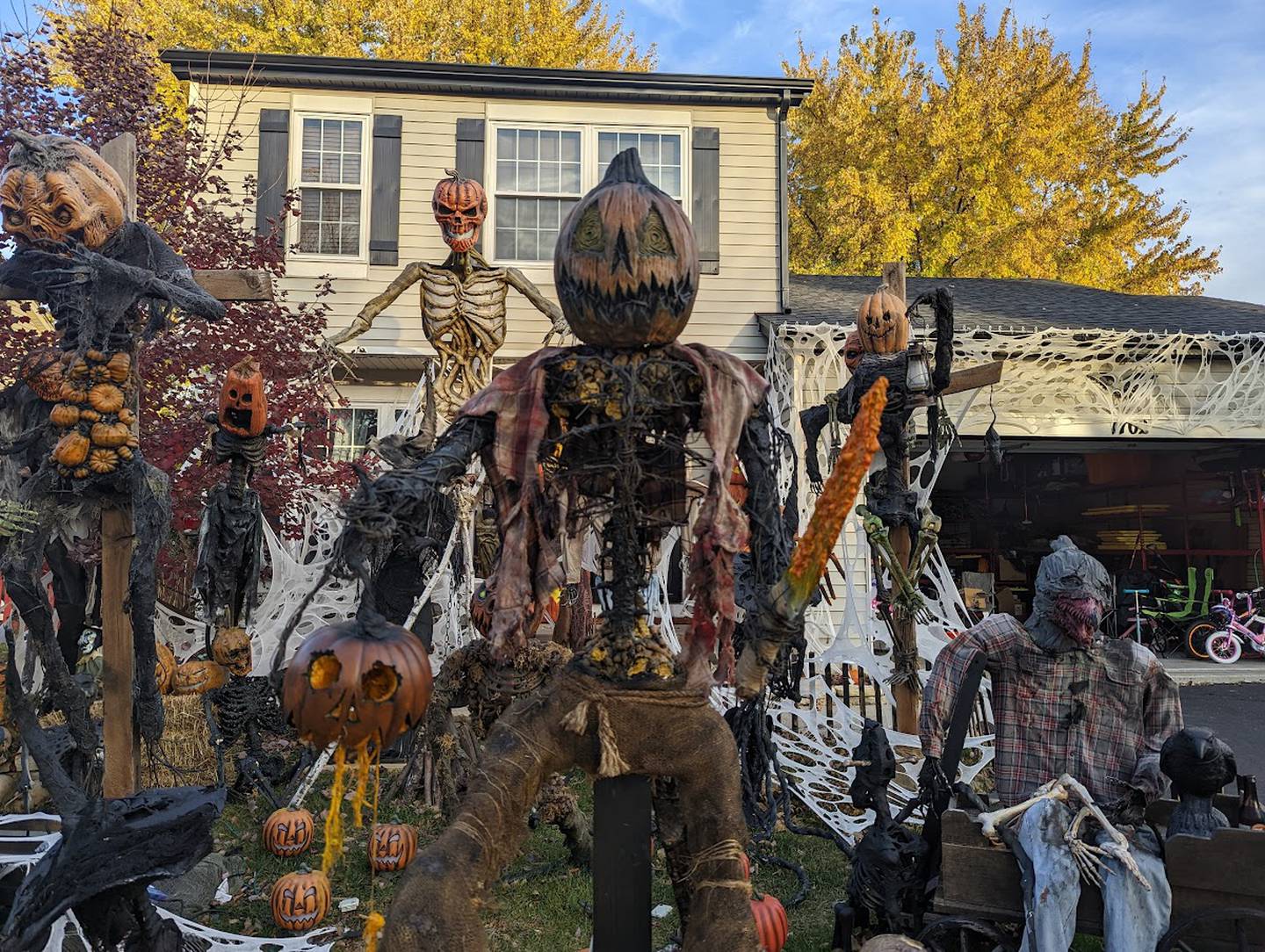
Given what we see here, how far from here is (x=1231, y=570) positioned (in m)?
13.5

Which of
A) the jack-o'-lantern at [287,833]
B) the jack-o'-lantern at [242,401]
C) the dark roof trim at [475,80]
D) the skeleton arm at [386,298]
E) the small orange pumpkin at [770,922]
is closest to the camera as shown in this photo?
the small orange pumpkin at [770,922]

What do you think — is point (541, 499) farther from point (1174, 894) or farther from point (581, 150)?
point (581, 150)

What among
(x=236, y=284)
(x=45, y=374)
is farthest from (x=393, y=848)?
(x=236, y=284)

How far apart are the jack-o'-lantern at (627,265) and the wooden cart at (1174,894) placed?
91.8 inches

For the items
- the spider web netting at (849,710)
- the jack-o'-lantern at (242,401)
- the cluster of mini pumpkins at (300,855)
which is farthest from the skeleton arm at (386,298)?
the cluster of mini pumpkins at (300,855)

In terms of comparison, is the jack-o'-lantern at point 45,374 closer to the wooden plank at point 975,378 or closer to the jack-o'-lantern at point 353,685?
the jack-o'-lantern at point 353,685

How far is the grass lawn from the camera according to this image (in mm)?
3891

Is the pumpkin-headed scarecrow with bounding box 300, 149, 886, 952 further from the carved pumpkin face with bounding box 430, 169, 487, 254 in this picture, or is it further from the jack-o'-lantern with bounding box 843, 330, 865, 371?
the carved pumpkin face with bounding box 430, 169, 487, 254

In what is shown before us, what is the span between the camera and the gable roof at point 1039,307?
10.2 m

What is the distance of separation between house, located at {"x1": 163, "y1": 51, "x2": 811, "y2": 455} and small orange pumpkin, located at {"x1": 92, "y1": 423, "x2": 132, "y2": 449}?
6127mm

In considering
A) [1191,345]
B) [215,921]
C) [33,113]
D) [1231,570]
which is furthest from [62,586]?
[1231,570]

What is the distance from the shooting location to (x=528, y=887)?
14.5ft

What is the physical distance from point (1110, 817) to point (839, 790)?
2.05 m

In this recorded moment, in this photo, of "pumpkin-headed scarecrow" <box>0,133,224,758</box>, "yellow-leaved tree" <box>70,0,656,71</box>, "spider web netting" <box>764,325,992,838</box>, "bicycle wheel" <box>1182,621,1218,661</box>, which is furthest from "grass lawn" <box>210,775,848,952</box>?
"yellow-leaved tree" <box>70,0,656,71</box>
